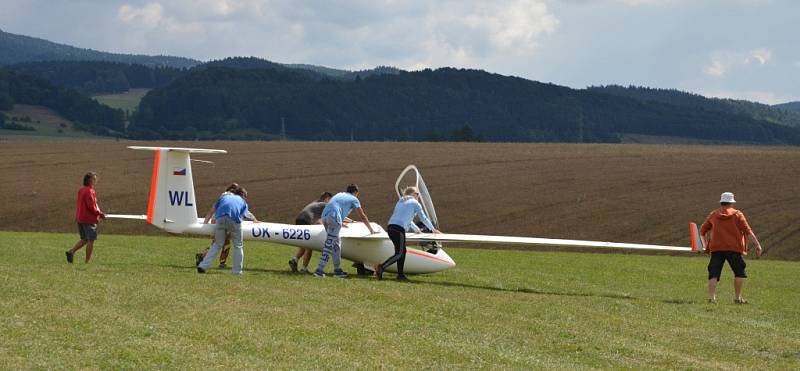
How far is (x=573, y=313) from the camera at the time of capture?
13.0 meters

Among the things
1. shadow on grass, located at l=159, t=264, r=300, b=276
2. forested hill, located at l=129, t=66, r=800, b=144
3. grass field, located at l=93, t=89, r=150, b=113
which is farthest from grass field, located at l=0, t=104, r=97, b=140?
shadow on grass, located at l=159, t=264, r=300, b=276

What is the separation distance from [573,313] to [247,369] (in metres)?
5.72

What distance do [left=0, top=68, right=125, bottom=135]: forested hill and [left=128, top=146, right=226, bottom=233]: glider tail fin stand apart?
4493 inches

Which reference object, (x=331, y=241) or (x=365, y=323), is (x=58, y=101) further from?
(x=365, y=323)

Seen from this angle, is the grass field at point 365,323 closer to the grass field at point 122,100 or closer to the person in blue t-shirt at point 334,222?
the person in blue t-shirt at point 334,222

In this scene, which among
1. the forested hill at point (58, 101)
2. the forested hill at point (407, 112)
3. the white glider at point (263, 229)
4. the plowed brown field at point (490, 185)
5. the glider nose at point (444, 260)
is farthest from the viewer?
the forested hill at point (407, 112)

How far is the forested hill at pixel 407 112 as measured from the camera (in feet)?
465

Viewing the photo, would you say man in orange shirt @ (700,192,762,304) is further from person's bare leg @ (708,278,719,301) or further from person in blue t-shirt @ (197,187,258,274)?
person in blue t-shirt @ (197,187,258,274)

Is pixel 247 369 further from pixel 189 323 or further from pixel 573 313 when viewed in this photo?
pixel 573 313

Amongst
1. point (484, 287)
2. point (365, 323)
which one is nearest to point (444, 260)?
point (484, 287)

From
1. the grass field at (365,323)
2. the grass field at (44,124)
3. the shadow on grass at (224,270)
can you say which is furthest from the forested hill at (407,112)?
the grass field at (365,323)

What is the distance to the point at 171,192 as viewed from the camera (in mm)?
17469

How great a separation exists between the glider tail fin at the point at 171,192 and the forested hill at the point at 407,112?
110m

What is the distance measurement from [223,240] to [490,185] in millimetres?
30513
